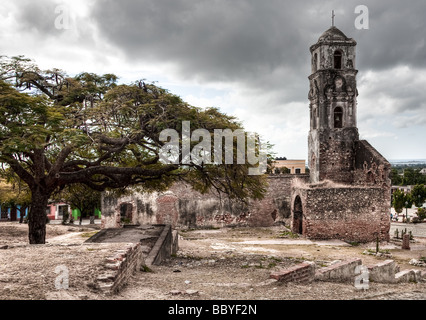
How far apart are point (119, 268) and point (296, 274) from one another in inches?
141

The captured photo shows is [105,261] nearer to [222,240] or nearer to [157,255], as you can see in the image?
[157,255]

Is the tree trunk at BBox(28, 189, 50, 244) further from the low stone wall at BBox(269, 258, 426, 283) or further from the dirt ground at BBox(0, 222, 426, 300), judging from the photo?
the low stone wall at BBox(269, 258, 426, 283)

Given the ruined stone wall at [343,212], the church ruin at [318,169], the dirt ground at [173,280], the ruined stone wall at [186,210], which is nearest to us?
the dirt ground at [173,280]

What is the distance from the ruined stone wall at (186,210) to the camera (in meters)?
24.4

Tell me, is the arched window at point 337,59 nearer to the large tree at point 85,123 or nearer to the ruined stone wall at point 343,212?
the ruined stone wall at point 343,212

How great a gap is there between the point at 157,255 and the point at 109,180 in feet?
13.5

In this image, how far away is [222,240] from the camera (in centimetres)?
2017

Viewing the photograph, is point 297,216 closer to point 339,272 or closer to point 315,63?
point 315,63

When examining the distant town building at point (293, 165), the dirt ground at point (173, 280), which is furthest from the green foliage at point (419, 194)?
the dirt ground at point (173, 280)

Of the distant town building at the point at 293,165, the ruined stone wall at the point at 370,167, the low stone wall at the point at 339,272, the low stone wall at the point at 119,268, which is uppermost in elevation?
the distant town building at the point at 293,165

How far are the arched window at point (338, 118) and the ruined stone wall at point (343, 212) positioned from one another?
19.0 feet

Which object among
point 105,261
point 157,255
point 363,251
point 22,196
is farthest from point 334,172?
point 105,261

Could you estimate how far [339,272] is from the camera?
9.23 m

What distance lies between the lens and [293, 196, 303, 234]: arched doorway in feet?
75.4
